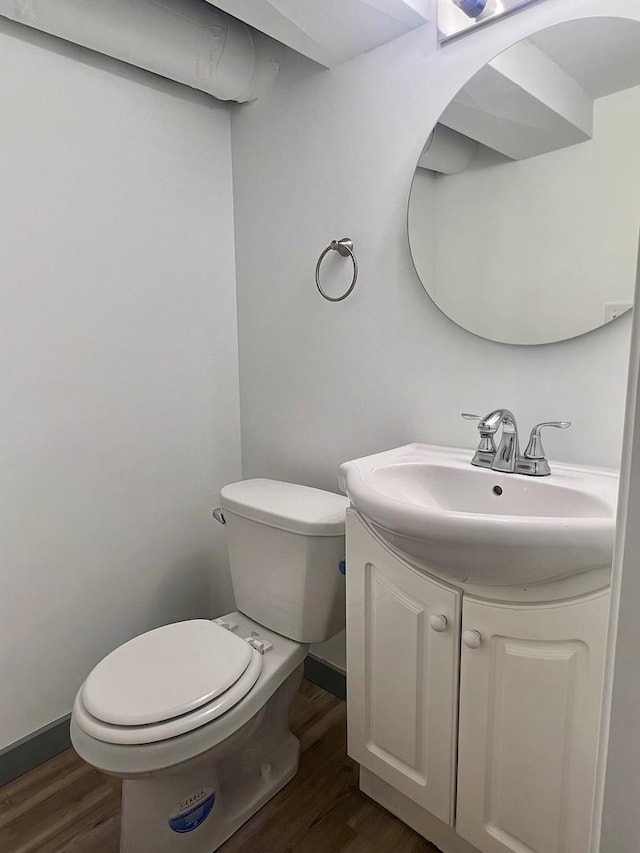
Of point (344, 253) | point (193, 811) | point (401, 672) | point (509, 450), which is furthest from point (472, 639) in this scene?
point (344, 253)

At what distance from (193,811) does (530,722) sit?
2.61 ft

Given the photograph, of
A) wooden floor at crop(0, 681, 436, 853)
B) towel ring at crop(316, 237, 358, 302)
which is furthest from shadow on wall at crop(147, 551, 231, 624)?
towel ring at crop(316, 237, 358, 302)

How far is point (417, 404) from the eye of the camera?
144cm

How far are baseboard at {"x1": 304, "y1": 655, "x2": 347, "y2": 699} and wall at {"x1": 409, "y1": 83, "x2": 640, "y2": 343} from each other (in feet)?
3.92

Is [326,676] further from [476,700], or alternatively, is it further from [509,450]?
[509,450]

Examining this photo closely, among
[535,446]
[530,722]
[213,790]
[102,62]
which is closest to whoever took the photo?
[530,722]

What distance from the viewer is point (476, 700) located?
3.34 feet

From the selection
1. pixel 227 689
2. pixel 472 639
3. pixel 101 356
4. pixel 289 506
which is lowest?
pixel 227 689

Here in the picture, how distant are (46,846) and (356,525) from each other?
42.6 inches

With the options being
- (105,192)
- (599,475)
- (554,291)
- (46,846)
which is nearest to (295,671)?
(46,846)

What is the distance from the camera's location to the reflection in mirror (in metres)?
1.04

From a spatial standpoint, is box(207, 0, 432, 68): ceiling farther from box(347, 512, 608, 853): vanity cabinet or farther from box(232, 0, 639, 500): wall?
box(347, 512, 608, 853): vanity cabinet

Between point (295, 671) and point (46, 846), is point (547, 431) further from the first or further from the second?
point (46, 846)

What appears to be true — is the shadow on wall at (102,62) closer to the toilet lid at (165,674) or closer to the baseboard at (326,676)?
the toilet lid at (165,674)
